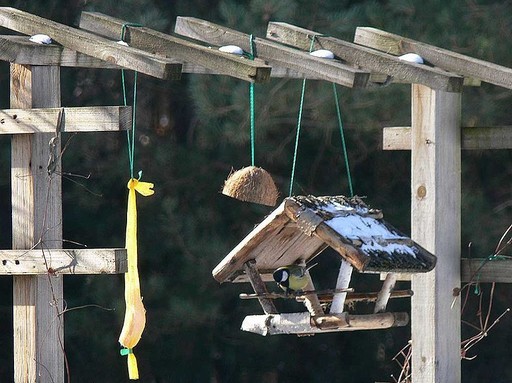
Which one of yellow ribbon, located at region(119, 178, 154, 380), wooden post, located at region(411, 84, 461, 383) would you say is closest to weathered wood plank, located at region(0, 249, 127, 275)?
yellow ribbon, located at region(119, 178, 154, 380)

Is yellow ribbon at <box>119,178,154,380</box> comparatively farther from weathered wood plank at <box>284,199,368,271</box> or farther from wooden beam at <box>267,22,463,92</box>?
wooden beam at <box>267,22,463,92</box>

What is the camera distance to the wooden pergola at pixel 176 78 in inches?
148

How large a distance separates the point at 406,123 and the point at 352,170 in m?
0.95

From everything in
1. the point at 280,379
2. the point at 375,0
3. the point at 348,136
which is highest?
the point at 375,0

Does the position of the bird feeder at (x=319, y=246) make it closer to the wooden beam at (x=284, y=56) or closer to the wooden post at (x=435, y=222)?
the wooden post at (x=435, y=222)

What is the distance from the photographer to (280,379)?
27.0 feet

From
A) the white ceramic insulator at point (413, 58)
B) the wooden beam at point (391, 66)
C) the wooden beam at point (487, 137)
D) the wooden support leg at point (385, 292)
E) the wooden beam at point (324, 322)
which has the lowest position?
the wooden beam at point (324, 322)

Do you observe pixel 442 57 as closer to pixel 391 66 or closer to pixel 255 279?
pixel 391 66

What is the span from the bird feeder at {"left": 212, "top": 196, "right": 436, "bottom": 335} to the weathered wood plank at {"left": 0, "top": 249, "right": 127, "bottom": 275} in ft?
1.14

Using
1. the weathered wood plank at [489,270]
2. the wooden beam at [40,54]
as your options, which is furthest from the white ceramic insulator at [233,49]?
the weathered wood plank at [489,270]

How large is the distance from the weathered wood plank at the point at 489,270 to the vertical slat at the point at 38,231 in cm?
141

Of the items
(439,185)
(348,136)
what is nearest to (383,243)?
(439,185)

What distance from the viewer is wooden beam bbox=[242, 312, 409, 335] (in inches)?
148

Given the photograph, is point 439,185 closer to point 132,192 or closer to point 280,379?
point 132,192
